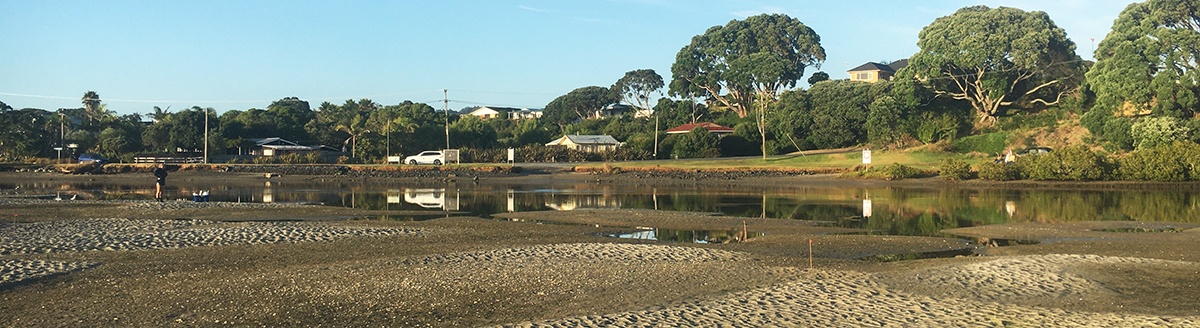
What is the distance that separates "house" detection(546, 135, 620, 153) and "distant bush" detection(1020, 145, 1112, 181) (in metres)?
48.0

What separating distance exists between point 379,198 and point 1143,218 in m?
31.5

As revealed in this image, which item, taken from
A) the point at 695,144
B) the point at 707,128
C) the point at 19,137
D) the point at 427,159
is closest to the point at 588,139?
the point at 707,128

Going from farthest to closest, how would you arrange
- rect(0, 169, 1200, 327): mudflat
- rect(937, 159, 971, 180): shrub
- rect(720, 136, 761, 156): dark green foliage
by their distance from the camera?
rect(720, 136, 761, 156): dark green foliage < rect(937, 159, 971, 180): shrub < rect(0, 169, 1200, 327): mudflat

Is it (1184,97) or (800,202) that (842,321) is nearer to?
(800,202)

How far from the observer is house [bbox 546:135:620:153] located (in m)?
93.5

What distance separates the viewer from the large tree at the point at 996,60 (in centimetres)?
7106

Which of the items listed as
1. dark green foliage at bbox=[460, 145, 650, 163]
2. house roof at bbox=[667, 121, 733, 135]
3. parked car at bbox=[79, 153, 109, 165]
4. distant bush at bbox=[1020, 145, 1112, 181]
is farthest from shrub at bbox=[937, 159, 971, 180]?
parked car at bbox=[79, 153, 109, 165]

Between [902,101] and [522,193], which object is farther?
[902,101]

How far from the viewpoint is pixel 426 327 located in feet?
35.0

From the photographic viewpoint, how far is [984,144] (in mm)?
65812

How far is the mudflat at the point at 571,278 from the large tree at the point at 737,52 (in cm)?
8439

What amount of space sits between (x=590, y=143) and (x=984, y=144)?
41.7m

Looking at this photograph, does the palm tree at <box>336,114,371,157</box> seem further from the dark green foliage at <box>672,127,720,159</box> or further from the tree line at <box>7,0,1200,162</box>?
the dark green foliage at <box>672,127,720,159</box>

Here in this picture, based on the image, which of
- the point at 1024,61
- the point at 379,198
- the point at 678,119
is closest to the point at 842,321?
the point at 379,198
